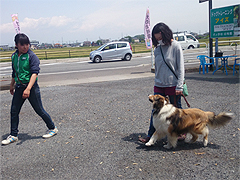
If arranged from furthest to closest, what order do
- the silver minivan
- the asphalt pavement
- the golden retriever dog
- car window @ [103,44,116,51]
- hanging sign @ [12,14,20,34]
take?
car window @ [103,44,116,51] → the silver minivan → hanging sign @ [12,14,20,34] → the golden retriever dog → the asphalt pavement

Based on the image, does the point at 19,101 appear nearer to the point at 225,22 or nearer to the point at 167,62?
the point at 167,62

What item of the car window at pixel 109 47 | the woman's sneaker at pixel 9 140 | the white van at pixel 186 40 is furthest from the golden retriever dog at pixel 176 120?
the white van at pixel 186 40

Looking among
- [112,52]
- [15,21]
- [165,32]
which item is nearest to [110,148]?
[165,32]

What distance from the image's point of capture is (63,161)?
144 inches

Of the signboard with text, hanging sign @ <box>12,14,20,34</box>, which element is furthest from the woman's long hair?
hanging sign @ <box>12,14,20,34</box>

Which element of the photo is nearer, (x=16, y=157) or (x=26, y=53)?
(x=16, y=157)

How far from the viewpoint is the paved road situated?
127 inches

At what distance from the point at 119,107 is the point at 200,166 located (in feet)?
11.2

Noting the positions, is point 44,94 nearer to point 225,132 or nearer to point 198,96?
point 198,96

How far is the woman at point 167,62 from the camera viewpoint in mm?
3658

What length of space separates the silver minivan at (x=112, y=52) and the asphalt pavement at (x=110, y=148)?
14917mm

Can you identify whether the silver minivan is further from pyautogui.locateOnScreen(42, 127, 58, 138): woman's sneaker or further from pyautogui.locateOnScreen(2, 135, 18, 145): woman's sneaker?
pyautogui.locateOnScreen(2, 135, 18, 145): woman's sneaker

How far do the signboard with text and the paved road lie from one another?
531 centimetres

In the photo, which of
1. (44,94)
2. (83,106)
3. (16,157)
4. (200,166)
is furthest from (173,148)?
(44,94)
